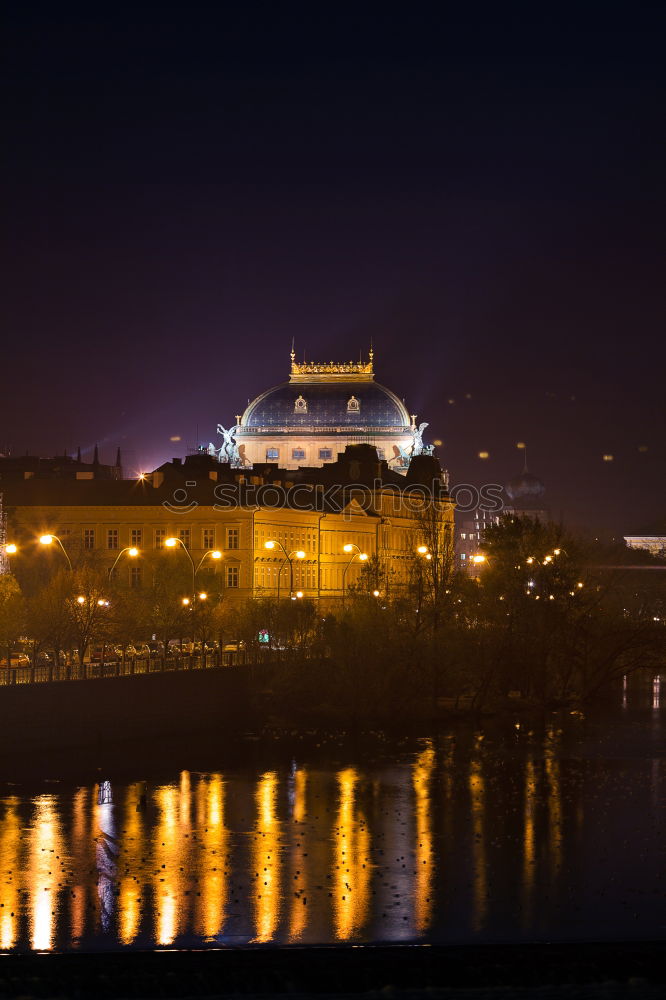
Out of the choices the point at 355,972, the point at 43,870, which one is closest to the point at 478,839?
the point at 43,870

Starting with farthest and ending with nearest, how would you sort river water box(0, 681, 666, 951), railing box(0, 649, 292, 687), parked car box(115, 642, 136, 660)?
parked car box(115, 642, 136, 660) → railing box(0, 649, 292, 687) → river water box(0, 681, 666, 951)

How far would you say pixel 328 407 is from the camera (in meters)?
183

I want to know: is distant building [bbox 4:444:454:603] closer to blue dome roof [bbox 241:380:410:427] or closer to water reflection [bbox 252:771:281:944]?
water reflection [bbox 252:771:281:944]

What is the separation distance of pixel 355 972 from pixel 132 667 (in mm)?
31707

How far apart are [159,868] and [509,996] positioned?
995 cm

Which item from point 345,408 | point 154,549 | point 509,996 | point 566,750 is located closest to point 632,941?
point 509,996

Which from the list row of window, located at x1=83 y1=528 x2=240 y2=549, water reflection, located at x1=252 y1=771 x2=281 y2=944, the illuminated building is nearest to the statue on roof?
the illuminated building

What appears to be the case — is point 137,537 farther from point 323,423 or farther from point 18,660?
point 323,423

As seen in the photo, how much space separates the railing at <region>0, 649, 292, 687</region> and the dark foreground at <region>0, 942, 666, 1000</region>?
2361 cm

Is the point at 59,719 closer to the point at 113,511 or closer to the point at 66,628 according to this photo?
the point at 66,628

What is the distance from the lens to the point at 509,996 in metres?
33.8

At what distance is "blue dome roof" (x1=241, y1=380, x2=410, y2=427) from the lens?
594 feet

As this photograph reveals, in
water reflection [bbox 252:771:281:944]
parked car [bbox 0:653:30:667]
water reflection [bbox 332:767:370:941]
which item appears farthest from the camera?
parked car [bbox 0:653:30:667]

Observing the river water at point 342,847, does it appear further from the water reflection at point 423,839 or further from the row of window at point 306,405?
the row of window at point 306,405
